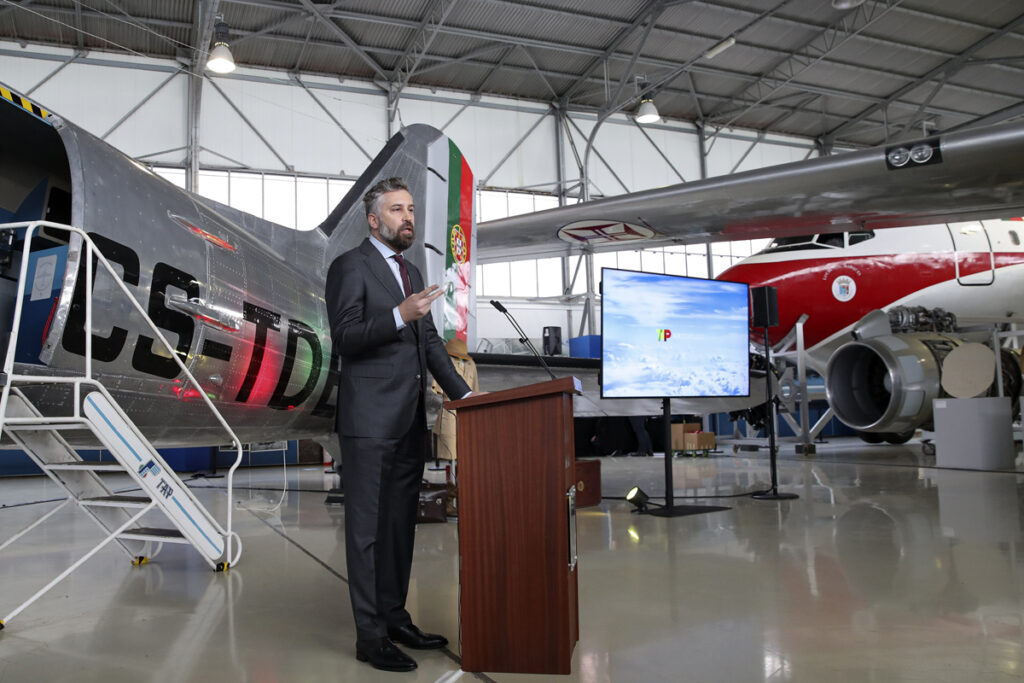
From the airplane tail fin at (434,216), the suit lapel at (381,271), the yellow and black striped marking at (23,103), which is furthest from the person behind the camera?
the airplane tail fin at (434,216)

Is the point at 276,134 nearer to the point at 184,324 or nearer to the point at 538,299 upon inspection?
the point at 538,299

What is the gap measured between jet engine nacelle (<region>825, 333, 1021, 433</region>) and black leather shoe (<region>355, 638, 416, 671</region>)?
23.0ft

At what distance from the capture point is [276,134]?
16281mm

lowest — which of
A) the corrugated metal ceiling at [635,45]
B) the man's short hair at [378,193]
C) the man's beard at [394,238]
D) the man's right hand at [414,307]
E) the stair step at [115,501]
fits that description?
the stair step at [115,501]

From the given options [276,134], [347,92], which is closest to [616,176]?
[347,92]

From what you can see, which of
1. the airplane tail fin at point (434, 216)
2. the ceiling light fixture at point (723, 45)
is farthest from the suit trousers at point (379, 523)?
the ceiling light fixture at point (723, 45)

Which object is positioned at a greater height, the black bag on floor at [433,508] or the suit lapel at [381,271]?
the suit lapel at [381,271]

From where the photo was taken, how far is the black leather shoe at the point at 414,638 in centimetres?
223

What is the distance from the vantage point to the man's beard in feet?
7.86

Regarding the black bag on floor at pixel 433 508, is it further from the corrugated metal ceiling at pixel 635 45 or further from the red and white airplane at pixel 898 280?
the corrugated metal ceiling at pixel 635 45

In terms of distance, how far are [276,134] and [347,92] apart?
1968mm

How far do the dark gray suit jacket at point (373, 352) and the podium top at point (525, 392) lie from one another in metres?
0.20

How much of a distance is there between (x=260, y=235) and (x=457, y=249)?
1.88 metres

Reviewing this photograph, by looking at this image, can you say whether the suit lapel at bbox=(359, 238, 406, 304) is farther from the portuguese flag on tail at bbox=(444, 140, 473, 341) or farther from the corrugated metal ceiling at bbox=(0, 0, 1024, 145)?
the corrugated metal ceiling at bbox=(0, 0, 1024, 145)
